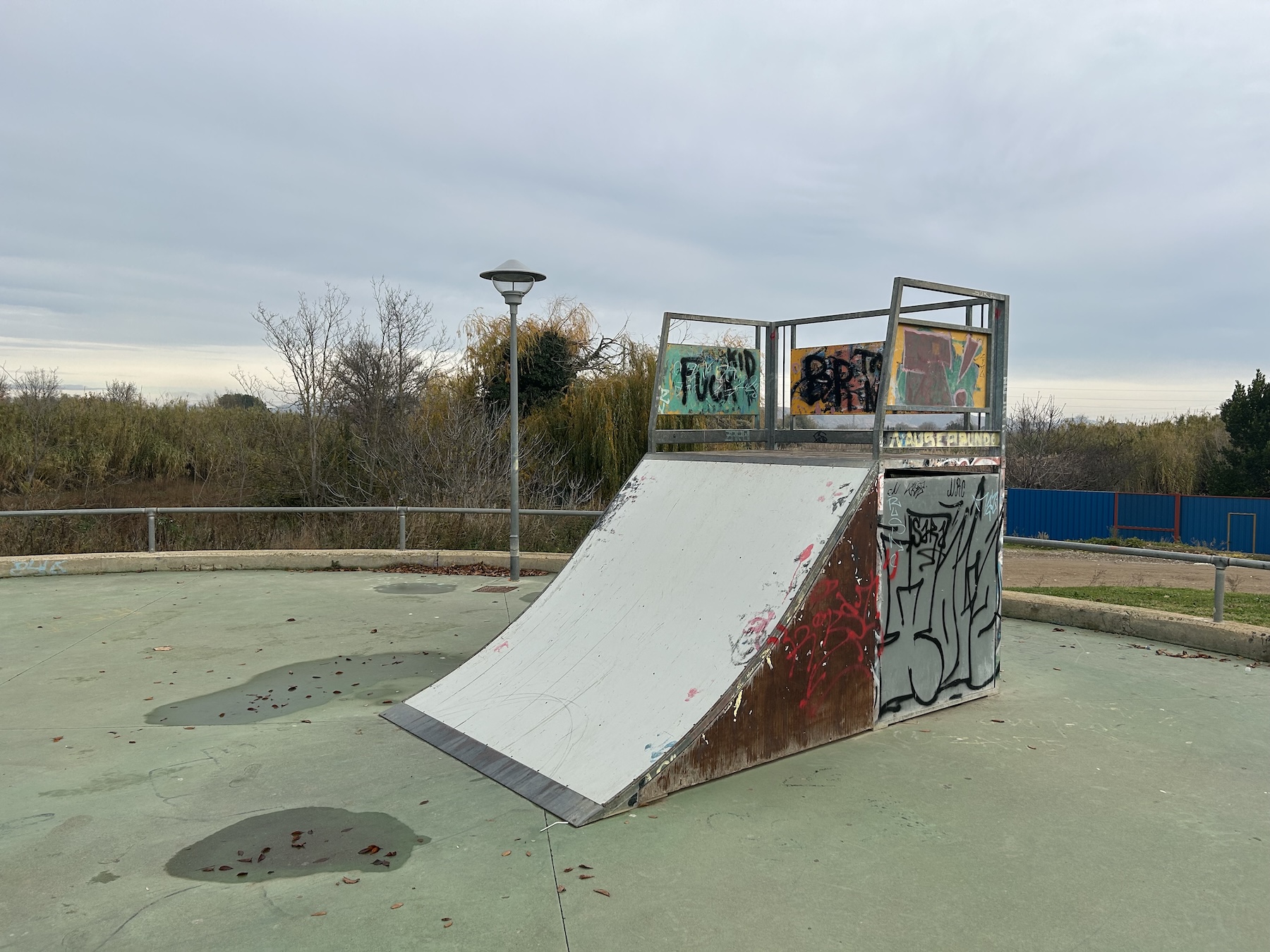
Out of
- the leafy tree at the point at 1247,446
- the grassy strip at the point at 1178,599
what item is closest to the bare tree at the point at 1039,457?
the leafy tree at the point at 1247,446

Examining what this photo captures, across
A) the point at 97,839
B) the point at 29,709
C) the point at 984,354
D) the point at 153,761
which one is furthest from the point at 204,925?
the point at 984,354

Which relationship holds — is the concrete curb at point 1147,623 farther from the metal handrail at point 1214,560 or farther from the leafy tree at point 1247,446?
the leafy tree at point 1247,446

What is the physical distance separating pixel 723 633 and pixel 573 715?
95 centimetres

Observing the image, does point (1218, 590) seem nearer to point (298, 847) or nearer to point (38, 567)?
point (298, 847)

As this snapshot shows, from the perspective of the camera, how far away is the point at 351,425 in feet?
60.0

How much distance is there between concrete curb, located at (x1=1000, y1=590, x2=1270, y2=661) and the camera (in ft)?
23.2

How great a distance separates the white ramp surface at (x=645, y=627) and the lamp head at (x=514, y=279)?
13.7ft

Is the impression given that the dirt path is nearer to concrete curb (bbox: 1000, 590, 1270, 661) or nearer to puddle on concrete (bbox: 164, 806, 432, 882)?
concrete curb (bbox: 1000, 590, 1270, 661)

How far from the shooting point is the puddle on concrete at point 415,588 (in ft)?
31.7

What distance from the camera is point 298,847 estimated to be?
3717 millimetres

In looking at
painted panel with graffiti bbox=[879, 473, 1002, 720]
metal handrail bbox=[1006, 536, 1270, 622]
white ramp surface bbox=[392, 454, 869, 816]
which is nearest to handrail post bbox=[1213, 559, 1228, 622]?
metal handrail bbox=[1006, 536, 1270, 622]

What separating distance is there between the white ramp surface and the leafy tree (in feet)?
110

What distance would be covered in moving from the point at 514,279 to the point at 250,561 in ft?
16.8

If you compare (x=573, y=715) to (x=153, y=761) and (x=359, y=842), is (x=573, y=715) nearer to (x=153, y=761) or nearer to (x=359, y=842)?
(x=359, y=842)
